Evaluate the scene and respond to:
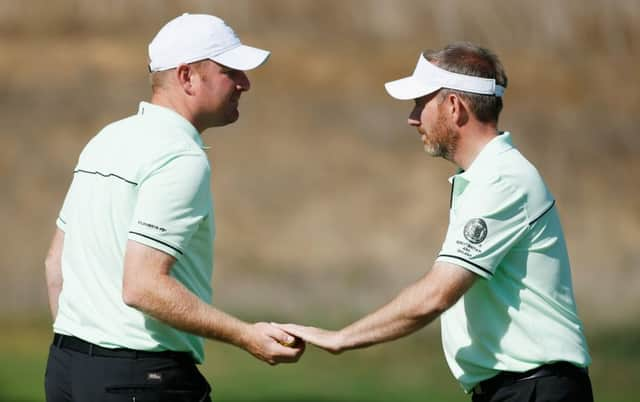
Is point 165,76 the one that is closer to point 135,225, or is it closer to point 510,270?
point 135,225

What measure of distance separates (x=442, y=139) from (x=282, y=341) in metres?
0.84

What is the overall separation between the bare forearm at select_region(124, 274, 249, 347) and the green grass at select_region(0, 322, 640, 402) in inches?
249

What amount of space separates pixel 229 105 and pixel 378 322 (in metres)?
0.86

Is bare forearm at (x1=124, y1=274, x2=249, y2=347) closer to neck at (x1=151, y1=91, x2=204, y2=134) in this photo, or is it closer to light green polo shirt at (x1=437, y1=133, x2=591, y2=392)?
neck at (x1=151, y1=91, x2=204, y2=134)

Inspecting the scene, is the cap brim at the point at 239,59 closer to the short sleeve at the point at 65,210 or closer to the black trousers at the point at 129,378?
the short sleeve at the point at 65,210

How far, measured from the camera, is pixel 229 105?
452 centimetres

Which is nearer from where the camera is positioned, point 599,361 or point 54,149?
point 599,361

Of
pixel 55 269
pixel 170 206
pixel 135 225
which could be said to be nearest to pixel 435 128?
pixel 170 206

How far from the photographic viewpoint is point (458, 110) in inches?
175

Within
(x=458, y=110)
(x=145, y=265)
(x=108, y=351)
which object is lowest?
(x=108, y=351)

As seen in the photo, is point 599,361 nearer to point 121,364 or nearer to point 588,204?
point 588,204

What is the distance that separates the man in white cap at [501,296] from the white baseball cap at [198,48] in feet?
2.65

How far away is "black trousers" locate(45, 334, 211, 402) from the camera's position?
13.4 ft

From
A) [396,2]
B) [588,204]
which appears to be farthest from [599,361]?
[396,2]
